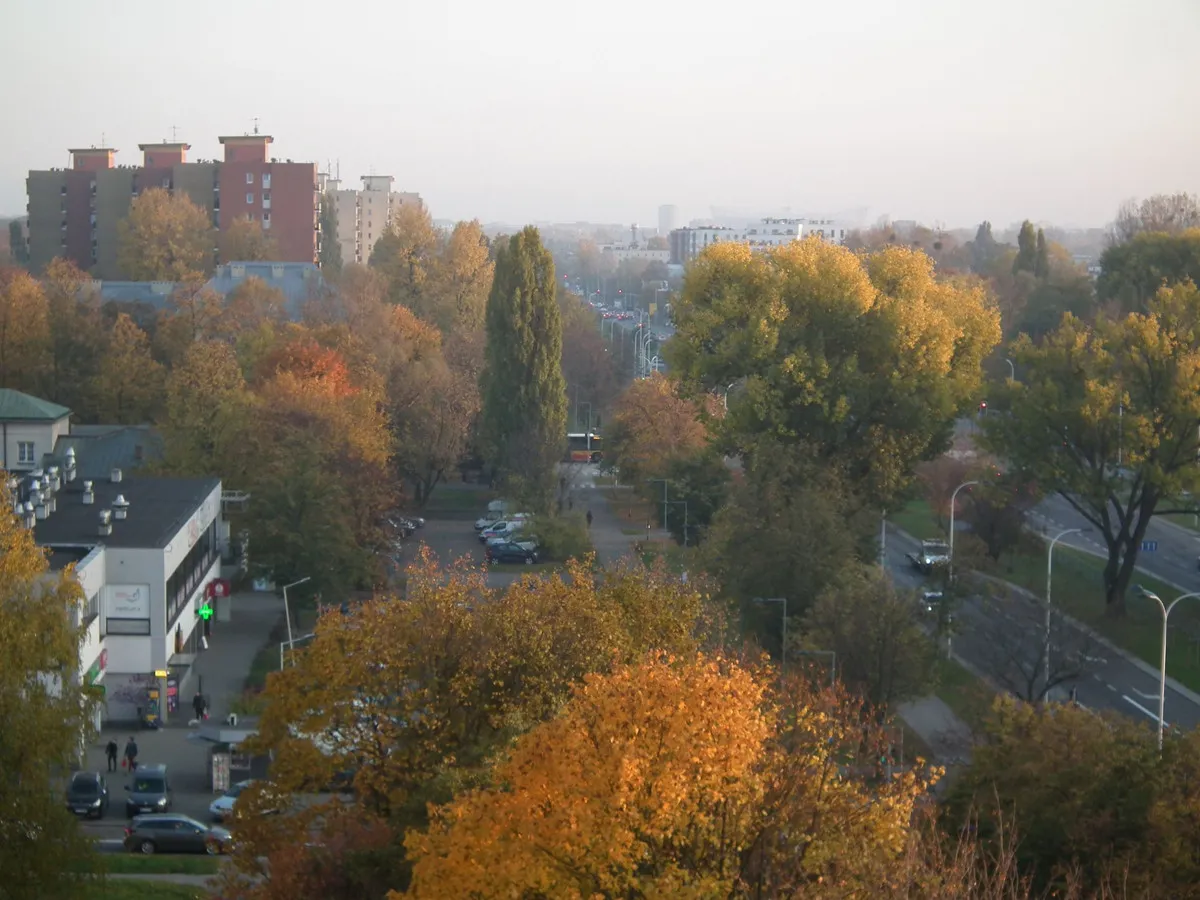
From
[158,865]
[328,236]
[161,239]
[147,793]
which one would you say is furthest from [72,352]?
[328,236]

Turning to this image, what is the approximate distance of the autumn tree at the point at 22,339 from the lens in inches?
1608

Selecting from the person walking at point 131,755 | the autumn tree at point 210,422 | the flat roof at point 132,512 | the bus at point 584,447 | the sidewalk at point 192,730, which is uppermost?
the autumn tree at point 210,422

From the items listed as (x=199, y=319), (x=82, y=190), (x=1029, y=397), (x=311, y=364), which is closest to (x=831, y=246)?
(x=1029, y=397)

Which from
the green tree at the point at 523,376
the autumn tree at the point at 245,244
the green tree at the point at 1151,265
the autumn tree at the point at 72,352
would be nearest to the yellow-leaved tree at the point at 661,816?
the green tree at the point at 523,376

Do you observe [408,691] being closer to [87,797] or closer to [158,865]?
[158,865]

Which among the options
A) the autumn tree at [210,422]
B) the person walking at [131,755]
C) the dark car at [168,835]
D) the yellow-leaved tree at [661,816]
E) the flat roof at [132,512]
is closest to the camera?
the yellow-leaved tree at [661,816]

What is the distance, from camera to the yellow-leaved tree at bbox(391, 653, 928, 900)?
28.6 ft

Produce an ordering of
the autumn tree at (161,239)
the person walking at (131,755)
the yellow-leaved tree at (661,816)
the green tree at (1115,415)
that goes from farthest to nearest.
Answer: the autumn tree at (161,239) → the green tree at (1115,415) → the person walking at (131,755) → the yellow-leaved tree at (661,816)

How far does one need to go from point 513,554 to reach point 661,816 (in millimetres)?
25750

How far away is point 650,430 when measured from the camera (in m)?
37.8

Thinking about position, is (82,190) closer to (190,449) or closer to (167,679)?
(190,449)

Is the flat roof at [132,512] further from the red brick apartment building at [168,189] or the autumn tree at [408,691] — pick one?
the red brick apartment building at [168,189]

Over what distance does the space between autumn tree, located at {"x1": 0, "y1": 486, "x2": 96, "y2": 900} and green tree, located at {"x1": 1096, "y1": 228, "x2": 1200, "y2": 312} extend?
1409 inches

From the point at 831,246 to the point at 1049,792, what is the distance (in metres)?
18.2
